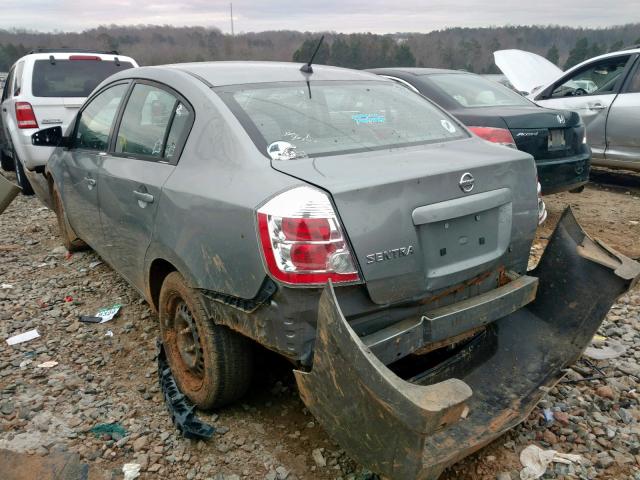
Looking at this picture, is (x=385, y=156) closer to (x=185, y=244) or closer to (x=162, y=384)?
(x=185, y=244)

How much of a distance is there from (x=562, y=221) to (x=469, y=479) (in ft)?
4.83

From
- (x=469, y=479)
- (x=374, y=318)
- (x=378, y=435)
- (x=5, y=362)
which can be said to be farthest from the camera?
(x=5, y=362)

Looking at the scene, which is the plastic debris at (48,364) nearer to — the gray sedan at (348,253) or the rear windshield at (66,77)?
the gray sedan at (348,253)

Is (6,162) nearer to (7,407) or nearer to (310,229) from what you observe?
(7,407)

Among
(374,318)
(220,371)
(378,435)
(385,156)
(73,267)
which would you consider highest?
(385,156)

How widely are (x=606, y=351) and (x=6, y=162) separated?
972 centimetres

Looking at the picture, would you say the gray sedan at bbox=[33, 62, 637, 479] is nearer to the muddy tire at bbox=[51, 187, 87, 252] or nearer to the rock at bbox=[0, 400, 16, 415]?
the rock at bbox=[0, 400, 16, 415]

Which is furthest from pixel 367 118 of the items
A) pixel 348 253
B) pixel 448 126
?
pixel 348 253

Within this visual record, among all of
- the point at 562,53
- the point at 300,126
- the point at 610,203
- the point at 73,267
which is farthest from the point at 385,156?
the point at 562,53

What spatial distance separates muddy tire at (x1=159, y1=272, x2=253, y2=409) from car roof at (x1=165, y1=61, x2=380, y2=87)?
104 centimetres

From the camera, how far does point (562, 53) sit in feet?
65.0

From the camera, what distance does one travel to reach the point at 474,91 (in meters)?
6.00

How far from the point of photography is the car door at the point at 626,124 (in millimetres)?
6711

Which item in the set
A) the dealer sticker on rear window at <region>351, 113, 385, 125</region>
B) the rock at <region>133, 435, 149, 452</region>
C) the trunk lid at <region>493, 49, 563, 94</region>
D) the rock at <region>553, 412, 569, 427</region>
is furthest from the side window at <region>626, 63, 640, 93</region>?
the rock at <region>133, 435, 149, 452</region>
